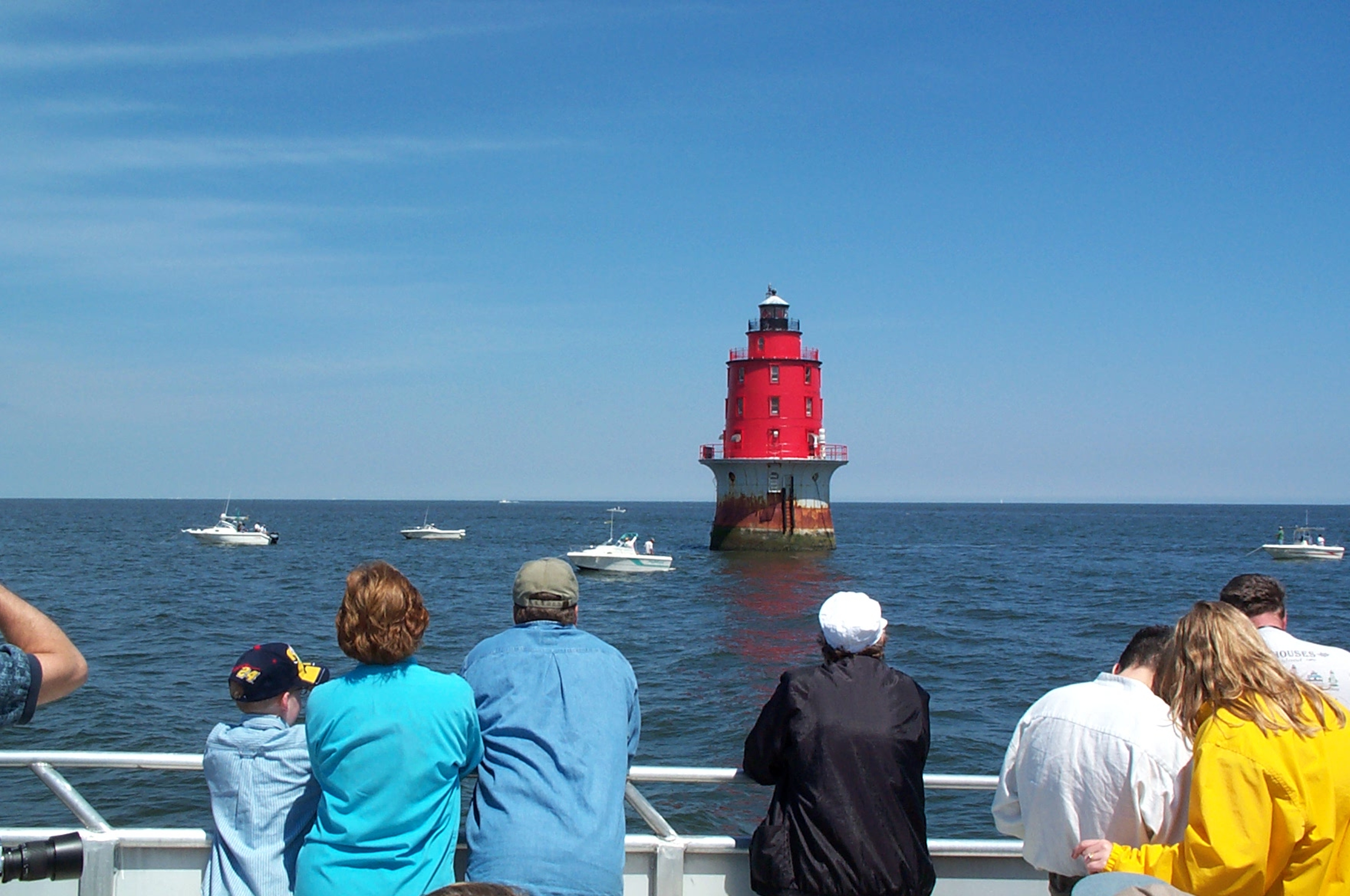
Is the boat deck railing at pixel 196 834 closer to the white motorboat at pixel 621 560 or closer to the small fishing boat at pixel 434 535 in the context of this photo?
the white motorboat at pixel 621 560

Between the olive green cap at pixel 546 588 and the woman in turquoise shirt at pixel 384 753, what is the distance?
422mm

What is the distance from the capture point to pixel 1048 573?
53.0 meters

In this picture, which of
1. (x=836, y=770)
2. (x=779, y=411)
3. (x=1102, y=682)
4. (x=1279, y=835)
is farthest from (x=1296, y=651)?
(x=779, y=411)

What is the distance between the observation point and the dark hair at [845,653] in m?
3.73

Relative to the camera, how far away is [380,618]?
338 cm

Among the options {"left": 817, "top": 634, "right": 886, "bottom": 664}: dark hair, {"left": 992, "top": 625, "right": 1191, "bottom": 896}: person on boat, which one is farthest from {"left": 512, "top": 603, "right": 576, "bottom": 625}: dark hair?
{"left": 992, "top": 625, "right": 1191, "bottom": 896}: person on boat

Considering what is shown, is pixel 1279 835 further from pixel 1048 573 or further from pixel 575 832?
pixel 1048 573

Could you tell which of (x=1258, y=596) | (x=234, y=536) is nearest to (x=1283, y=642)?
(x=1258, y=596)

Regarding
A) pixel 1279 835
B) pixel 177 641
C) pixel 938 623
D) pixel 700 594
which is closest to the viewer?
pixel 1279 835

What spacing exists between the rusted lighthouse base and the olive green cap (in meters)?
47.4

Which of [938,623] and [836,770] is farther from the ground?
[836,770]

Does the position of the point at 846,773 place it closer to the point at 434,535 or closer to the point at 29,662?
the point at 29,662

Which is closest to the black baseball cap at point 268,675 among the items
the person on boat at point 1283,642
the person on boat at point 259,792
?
the person on boat at point 259,792

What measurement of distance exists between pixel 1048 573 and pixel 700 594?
21.9 meters
